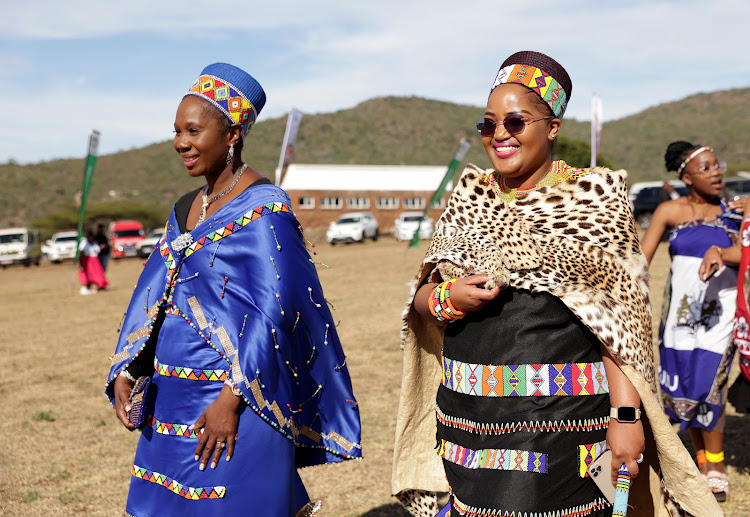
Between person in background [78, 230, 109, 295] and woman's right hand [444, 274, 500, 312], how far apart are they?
18.8 metres

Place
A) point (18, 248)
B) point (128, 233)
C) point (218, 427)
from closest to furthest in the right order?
point (218, 427) → point (18, 248) → point (128, 233)

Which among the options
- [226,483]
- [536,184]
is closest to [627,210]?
[536,184]

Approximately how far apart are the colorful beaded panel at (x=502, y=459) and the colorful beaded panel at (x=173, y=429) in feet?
3.26

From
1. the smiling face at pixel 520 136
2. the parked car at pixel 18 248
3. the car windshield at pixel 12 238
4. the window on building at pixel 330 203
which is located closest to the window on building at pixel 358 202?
the window on building at pixel 330 203

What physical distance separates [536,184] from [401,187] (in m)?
48.0

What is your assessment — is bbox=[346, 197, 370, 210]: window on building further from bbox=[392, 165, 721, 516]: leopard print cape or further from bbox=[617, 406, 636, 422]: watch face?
bbox=[617, 406, 636, 422]: watch face

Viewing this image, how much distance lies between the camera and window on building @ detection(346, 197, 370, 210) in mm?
49031

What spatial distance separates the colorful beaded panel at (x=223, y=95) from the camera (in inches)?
124

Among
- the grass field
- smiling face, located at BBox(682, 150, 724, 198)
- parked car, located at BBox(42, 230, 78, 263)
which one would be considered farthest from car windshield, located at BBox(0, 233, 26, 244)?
smiling face, located at BBox(682, 150, 724, 198)

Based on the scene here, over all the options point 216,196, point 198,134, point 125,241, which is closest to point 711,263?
point 216,196

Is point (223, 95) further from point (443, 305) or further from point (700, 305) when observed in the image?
point (700, 305)

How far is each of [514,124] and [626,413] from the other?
1.03 m

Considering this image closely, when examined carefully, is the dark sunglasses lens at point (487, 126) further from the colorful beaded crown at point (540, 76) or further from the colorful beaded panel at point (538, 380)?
the colorful beaded panel at point (538, 380)

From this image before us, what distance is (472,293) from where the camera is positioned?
8.41 ft
